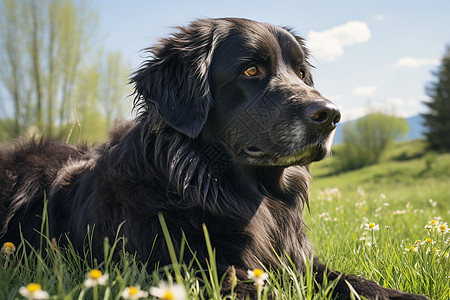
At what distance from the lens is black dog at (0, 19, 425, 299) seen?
2.46 meters

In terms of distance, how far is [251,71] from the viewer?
278cm

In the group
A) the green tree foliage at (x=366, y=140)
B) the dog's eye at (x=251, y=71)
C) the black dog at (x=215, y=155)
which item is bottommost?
the green tree foliage at (x=366, y=140)

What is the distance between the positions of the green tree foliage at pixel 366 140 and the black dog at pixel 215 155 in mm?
38881

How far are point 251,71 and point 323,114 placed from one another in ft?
2.11

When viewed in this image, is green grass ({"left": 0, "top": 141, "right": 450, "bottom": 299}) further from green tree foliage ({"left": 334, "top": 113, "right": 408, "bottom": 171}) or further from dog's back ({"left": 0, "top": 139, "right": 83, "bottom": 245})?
green tree foliage ({"left": 334, "top": 113, "right": 408, "bottom": 171})

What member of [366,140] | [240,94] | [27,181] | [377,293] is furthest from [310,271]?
[366,140]

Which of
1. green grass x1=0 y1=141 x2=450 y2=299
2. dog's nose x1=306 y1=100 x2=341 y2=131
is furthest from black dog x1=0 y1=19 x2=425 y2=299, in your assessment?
green grass x1=0 y1=141 x2=450 y2=299

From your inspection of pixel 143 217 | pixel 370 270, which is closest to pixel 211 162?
pixel 143 217

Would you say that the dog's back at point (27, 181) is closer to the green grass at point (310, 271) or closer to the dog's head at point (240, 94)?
the green grass at point (310, 271)

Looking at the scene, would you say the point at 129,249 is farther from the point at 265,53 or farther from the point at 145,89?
the point at 265,53

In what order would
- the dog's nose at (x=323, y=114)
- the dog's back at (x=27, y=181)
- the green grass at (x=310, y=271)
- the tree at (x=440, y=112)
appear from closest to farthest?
the green grass at (x=310, y=271), the dog's nose at (x=323, y=114), the dog's back at (x=27, y=181), the tree at (x=440, y=112)

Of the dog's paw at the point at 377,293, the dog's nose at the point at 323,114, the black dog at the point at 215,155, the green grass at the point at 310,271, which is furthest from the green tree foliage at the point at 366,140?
the dog's paw at the point at 377,293

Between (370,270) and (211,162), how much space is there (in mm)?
1239

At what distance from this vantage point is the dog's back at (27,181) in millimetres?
3240
